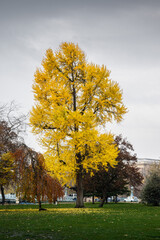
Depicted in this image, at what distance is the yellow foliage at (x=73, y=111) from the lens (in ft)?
72.5

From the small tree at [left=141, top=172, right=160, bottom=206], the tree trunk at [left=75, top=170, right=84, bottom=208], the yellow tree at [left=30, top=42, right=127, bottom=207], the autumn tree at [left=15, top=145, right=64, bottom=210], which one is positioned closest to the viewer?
the autumn tree at [left=15, top=145, right=64, bottom=210]

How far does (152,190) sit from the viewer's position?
30234mm

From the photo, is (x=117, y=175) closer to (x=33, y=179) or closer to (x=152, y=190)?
(x=152, y=190)

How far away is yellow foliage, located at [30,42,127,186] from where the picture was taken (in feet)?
72.5

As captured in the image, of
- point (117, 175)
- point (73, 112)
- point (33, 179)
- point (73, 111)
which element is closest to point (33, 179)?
point (33, 179)

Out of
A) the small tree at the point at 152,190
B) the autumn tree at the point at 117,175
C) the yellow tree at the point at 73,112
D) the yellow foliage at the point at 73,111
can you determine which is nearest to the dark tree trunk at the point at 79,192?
the yellow tree at the point at 73,112

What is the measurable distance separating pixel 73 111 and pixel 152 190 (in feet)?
43.1

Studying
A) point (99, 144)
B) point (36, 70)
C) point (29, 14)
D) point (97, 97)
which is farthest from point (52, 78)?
point (29, 14)

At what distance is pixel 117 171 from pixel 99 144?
17.6 ft

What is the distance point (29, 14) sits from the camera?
1647 centimetres

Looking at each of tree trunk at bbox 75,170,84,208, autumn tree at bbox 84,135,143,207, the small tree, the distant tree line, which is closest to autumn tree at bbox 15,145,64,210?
the distant tree line

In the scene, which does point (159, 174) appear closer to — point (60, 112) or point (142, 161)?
point (60, 112)

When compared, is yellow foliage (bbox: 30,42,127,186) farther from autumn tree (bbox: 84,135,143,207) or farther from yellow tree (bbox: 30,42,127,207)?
autumn tree (bbox: 84,135,143,207)

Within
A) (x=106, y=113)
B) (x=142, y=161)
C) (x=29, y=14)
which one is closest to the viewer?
(x=29, y=14)
